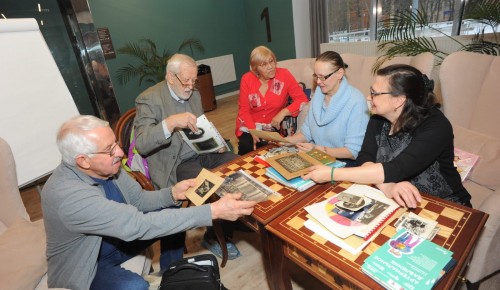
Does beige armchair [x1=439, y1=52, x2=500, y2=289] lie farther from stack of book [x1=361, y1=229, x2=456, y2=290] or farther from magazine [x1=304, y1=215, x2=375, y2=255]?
magazine [x1=304, y1=215, x2=375, y2=255]

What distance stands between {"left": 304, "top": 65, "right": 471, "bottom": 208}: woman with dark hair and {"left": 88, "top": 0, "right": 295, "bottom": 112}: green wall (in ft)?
15.2

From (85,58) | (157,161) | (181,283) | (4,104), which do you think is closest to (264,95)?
(157,161)

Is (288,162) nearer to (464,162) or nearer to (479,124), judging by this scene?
(464,162)

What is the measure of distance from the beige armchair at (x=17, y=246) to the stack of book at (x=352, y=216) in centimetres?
100

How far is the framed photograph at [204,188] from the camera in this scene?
1.39m

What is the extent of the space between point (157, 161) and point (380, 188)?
1.52 metres

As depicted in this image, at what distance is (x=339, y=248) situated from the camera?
981 mm

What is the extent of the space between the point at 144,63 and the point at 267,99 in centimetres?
376

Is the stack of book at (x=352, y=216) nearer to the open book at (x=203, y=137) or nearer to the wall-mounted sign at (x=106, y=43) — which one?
the open book at (x=203, y=137)

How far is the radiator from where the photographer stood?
6293 millimetres

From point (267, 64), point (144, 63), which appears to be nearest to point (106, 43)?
point (144, 63)

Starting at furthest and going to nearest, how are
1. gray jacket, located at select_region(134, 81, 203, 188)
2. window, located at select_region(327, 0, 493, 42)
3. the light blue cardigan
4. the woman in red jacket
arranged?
window, located at select_region(327, 0, 493, 42) → the woman in red jacket → gray jacket, located at select_region(134, 81, 203, 188) → the light blue cardigan

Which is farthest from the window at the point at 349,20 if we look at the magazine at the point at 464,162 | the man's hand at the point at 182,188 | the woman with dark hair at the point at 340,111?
the man's hand at the point at 182,188

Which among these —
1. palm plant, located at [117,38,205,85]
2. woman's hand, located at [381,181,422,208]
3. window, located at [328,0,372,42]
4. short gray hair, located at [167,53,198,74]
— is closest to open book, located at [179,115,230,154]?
short gray hair, located at [167,53,198,74]
